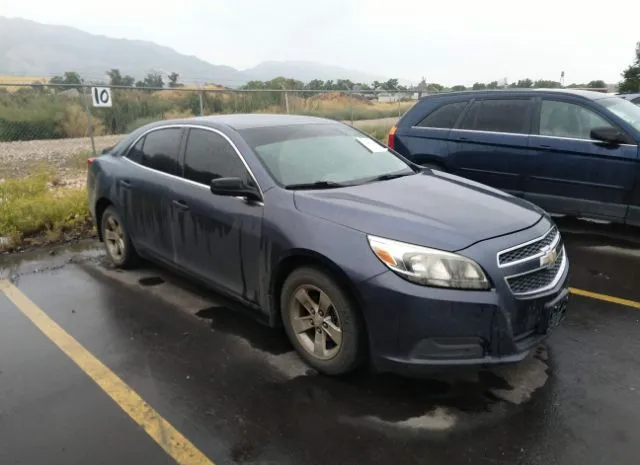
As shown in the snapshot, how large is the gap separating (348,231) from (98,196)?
3.33 meters

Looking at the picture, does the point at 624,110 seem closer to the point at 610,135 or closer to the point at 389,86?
the point at 610,135

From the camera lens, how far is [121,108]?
20.2 meters

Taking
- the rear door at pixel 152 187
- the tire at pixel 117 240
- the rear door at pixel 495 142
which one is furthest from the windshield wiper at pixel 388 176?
the rear door at pixel 495 142

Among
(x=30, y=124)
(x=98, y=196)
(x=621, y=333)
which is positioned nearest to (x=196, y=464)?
(x=621, y=333)

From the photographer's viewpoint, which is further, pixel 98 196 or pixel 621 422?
pixel 98 196

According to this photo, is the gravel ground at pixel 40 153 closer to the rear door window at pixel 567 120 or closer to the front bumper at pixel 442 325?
the rear door window at pixel 567 120

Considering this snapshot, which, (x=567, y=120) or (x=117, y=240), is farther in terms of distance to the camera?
(x=567, y=120)

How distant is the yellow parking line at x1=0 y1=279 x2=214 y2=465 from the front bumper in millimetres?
1124

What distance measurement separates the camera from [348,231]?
3.01m

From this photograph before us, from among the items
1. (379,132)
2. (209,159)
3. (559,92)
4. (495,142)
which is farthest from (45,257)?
(379,132)

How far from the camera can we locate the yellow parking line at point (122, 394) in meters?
2.63

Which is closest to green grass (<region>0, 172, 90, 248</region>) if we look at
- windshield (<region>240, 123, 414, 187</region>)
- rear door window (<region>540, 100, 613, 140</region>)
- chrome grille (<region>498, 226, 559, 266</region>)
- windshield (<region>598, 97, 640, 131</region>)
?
windshield (<region>240, 123, 414, 187</region>)

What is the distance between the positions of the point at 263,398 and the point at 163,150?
2.51m

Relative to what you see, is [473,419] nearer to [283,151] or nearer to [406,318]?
[406,318]
